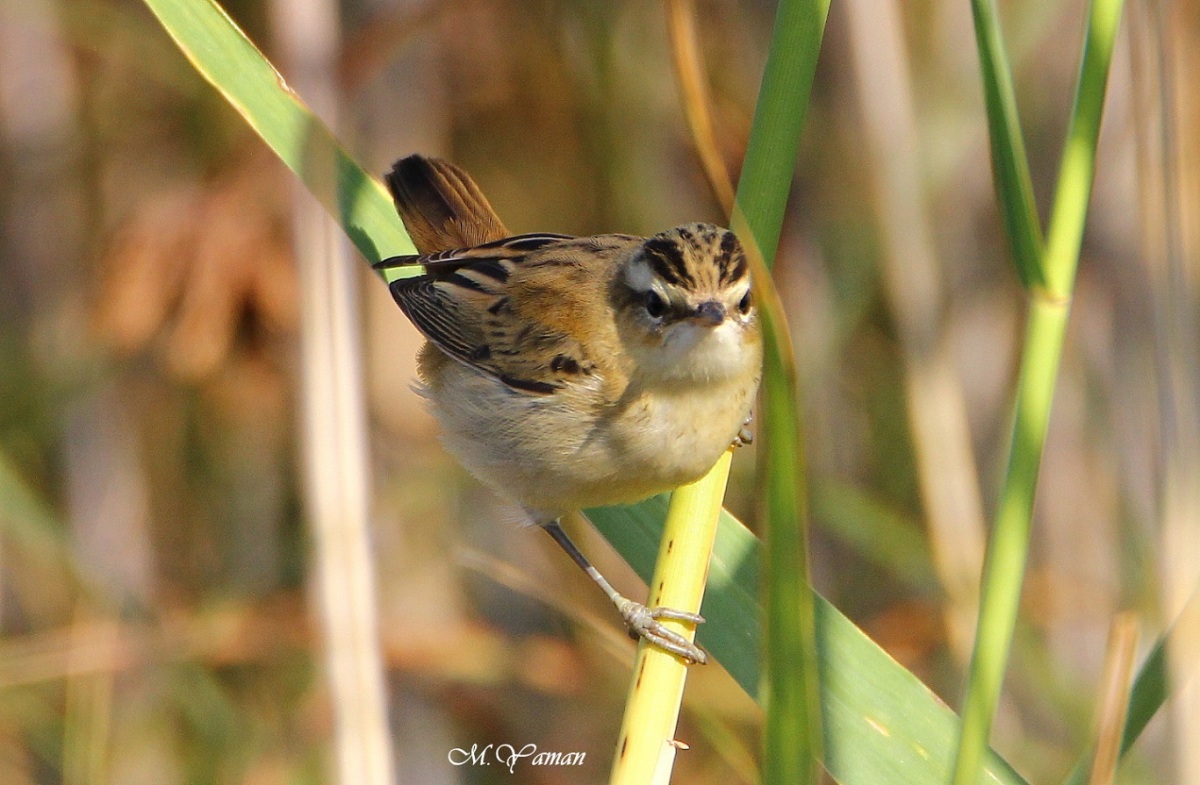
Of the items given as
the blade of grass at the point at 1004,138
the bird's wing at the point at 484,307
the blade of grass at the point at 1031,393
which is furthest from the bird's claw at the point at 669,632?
the bird's wing at the point at 484,307

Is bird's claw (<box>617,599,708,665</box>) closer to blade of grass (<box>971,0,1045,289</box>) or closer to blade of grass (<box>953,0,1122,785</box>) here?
blade of grass (<box>953,0,1122,785</box>)

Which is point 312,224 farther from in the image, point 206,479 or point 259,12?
point 206,479

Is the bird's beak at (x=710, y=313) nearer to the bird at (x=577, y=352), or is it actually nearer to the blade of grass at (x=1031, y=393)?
the bird at (x=577, y=352)

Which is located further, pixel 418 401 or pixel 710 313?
pixel 418 401

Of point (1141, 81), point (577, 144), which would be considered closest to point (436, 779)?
point (577, 144)

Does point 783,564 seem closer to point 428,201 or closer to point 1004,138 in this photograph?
point 1004,138

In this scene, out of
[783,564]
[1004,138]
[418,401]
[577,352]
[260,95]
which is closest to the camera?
[783,564]

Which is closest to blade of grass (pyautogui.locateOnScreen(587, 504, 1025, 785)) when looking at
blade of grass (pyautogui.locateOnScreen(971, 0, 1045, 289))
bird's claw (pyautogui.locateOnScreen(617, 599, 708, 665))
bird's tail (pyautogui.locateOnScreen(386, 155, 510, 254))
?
bird's claw (pyautogui.locateOnScreen(617, 599, 708, 665))

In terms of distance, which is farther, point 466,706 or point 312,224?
point 466,706

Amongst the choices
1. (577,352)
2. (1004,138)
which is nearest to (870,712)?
(1004,138)
